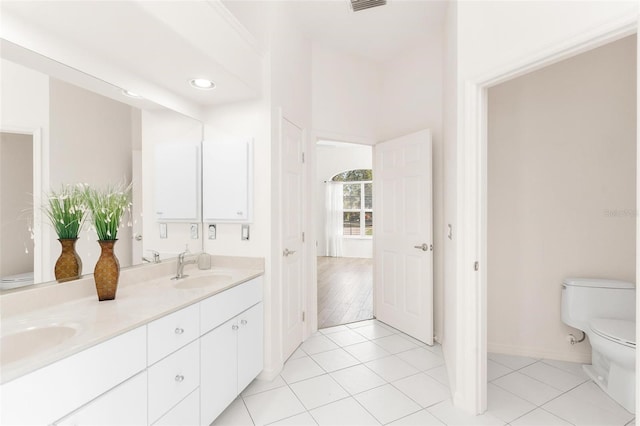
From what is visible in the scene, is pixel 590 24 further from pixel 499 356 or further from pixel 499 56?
pixel 499 356

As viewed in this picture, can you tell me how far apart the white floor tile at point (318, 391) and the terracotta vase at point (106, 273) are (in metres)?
1.32

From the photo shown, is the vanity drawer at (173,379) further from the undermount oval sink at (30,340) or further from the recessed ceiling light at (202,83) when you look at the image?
the recessed ceiling light at (202,83)

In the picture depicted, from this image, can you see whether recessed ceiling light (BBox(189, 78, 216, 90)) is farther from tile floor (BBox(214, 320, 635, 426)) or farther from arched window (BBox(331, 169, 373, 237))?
arched window (BBox(331, 169, 373, 237))

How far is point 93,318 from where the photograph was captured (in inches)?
49.8

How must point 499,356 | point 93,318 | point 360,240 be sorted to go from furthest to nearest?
point 360,240, point 499,356, point 93,318

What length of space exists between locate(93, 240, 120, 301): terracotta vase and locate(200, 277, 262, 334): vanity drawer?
43cm

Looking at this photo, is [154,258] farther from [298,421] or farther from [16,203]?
[298,421]

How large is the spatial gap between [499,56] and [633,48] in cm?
149

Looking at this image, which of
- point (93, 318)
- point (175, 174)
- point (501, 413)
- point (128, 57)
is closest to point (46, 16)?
point (128, 57)

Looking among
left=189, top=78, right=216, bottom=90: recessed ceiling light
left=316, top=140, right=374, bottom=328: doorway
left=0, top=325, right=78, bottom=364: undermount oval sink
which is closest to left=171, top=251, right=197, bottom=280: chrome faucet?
left=0, top=325, right=78, bottom=364: undermount oval sink

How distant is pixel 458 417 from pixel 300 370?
3.67 feet

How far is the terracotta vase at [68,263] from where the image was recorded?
1.46 metres

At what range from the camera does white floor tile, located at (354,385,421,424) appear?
73.1 inches

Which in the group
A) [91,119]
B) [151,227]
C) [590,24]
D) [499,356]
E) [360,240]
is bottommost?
[499,356]
